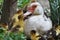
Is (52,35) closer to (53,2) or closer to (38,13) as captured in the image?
(38,13)

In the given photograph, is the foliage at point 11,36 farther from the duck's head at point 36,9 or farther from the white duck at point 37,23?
the duck's head at point 36,9

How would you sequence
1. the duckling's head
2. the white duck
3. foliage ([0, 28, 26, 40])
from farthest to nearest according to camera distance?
1. the white duck
2. the duckling's head
3. foliage ([0, 28, 26, 40])

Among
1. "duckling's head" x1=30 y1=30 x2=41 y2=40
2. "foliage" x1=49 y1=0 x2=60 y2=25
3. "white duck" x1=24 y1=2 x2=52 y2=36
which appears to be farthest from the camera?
"foliage" x1=49 y1=0 x2=60 y2=25

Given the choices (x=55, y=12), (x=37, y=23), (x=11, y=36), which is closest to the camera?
(x=11, y=36)

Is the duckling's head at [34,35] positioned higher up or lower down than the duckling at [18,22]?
lower down

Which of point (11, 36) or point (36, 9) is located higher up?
point (36, 9)

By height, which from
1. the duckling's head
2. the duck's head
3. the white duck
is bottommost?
the duckling's head

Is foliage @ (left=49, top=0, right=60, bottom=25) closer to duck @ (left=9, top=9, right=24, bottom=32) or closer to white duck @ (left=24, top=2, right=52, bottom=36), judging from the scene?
white duck @ (left=24, top=2, right=52, bottom=36)

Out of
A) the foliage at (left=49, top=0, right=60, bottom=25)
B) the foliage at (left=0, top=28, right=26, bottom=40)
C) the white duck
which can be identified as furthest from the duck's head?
the foliage at (left=0, top=28, right=26, bottom=40)

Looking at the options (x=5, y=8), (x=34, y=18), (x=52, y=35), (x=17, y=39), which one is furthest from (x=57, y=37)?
(x=5, y=8)

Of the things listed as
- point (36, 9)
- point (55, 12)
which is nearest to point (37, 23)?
point (36, 9)

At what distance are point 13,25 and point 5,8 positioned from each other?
33 cm

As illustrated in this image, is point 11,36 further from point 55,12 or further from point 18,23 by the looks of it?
point 55,12

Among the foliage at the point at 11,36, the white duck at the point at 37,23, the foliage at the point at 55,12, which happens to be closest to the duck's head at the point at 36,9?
the white duck at the point at 37,23
